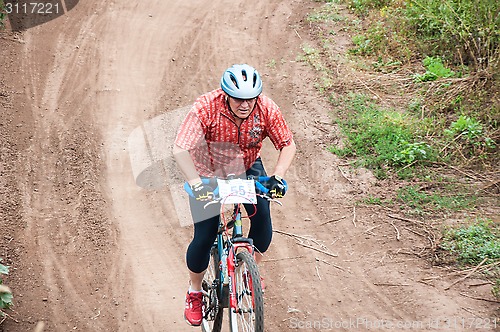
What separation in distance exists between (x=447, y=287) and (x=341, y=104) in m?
3.67

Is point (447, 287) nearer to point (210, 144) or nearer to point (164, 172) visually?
point (210, 144)

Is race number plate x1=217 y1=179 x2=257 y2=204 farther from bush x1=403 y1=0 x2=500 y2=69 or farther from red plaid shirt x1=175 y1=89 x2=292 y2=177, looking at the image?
bush x1=403 y1=0 x2=500 y2=69

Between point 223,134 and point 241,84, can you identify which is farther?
point 223,134

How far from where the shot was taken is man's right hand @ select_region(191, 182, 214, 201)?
429 centimetres

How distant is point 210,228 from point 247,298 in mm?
655

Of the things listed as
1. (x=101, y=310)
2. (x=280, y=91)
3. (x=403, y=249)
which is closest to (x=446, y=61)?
(x=280, y=91)

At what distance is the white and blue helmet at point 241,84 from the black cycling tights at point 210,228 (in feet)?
2.23

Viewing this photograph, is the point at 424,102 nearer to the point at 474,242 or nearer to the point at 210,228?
the point at 474,242

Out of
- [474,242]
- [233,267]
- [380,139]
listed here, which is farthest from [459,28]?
[233,267]

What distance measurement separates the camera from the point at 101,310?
5676mm

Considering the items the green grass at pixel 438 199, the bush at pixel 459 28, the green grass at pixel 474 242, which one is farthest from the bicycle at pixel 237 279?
the bush at pixel 459 28

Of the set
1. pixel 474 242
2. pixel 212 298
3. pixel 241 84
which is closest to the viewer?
pixel 241 84

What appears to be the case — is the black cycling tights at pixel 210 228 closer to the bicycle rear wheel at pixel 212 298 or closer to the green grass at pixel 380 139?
the bicycle rear wheel at pixel 212 298

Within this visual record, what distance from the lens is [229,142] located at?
4746 millimetres
